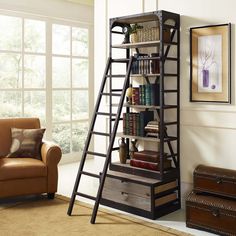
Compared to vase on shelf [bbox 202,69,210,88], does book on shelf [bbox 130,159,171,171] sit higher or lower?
lower

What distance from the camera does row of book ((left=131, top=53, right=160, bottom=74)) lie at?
13.9ft

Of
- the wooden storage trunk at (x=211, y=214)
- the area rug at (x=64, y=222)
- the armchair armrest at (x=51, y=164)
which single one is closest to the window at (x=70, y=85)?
the armchair armrest at (x=51, y=164)

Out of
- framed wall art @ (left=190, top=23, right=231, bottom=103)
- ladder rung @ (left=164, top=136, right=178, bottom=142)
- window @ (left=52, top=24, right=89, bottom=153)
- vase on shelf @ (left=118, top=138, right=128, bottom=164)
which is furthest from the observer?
window @ (left=52, top=24, right=89, bottom=153)

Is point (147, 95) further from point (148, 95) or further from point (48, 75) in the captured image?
point (48, 75)

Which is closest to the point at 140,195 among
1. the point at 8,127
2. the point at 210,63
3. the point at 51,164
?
the point at 51,164

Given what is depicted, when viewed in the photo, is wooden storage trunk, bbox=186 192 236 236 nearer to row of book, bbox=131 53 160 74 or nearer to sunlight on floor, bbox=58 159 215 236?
sunlight on floor, bbox=58 159 215 236

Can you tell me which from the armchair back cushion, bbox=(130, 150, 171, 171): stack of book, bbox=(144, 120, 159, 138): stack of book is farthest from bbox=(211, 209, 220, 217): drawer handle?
the armchair back cushion

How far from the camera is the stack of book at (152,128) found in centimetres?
418

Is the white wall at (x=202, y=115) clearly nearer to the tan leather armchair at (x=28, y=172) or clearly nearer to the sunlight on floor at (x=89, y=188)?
the sunlight on floor at (x=89, y=188)

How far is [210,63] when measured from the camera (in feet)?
13.3

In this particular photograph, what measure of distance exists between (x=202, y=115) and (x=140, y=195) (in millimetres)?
1013

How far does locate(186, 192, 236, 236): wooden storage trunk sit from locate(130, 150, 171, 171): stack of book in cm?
50

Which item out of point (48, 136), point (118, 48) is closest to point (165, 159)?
point (118, 48)

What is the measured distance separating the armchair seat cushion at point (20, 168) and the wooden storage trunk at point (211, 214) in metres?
1.67
